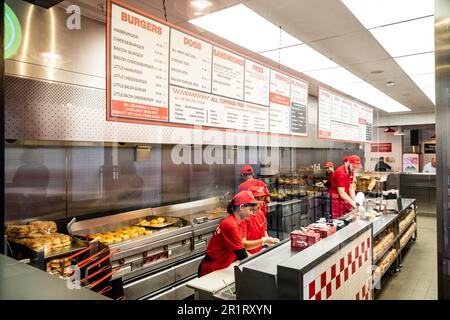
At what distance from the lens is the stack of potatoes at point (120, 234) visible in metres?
3.16

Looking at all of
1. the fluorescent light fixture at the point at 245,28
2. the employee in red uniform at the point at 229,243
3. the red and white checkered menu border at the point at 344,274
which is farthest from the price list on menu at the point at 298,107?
the red and white checkered menu border at the point at 344,274

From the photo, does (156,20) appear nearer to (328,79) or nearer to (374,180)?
(328,79)

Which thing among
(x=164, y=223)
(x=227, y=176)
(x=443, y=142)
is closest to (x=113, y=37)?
(x=443, y=142)

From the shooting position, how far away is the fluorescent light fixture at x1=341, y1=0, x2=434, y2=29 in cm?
255

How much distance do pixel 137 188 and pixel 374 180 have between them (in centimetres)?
393

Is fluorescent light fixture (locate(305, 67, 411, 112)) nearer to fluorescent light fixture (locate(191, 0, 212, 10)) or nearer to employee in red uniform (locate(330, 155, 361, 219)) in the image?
employee in red uniform (locate(330, 155, 361, 219))

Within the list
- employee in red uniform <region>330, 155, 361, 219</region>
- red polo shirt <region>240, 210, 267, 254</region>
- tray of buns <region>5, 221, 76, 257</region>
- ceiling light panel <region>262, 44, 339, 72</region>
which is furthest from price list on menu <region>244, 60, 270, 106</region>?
employee in red uniform <region>330, 155, 361, 219</region>

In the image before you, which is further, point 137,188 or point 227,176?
point 227,176

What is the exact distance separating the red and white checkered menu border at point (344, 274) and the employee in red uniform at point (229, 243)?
711 mm

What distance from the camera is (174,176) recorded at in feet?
15.5

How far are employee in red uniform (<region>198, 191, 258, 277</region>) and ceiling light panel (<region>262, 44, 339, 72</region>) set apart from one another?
196cm

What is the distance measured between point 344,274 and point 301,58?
283 cm

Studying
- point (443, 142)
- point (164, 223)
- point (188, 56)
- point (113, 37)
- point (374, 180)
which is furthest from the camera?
point (374, 180)

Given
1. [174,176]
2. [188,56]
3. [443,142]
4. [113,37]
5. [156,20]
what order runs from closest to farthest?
[443,142]
[113,37]
[156,20]
[188,56]
[174,176]
